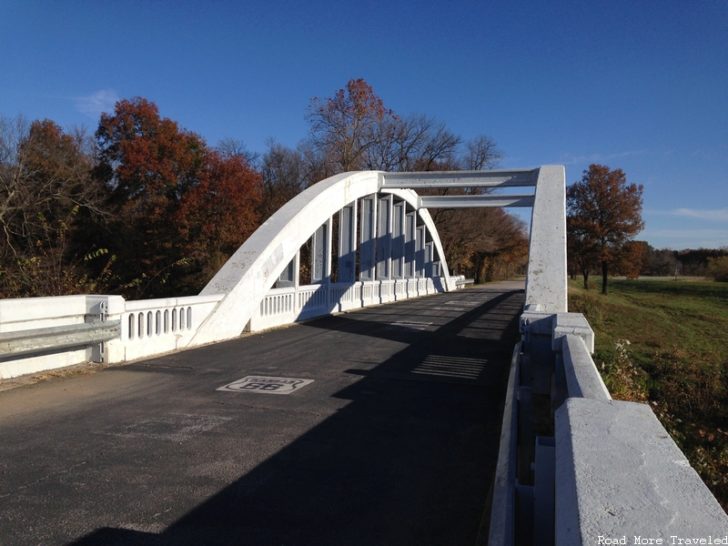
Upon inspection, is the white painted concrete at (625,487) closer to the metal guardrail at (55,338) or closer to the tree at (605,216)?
the metal guardrail at (55,338)

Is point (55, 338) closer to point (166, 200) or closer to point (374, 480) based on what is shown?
point (374, 480)

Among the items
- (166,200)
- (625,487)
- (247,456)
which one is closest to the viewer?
(625,487)

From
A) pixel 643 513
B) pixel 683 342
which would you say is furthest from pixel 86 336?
pixel 683 342

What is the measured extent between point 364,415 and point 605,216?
36.6m

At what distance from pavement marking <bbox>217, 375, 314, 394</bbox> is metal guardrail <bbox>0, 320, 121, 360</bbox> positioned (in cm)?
203

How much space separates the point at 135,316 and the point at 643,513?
7.88 m

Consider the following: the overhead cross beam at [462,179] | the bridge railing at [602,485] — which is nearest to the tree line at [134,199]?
the overhead cross beam at [462,179]

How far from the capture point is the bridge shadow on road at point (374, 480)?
3.04 meters

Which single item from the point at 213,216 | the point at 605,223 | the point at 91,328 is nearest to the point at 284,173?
the point at 213,216

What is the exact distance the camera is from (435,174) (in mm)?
20328

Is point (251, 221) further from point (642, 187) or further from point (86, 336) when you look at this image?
point (642, 187)

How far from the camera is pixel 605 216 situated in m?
37.7

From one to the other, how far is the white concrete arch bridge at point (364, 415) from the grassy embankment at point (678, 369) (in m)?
2.44

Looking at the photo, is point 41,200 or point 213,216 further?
point 213,216
